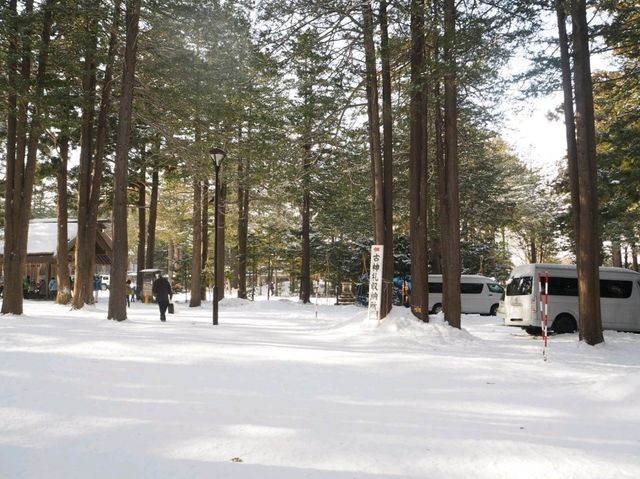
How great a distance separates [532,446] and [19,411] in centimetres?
460

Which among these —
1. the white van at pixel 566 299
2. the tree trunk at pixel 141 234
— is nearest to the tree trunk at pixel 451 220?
the white van at pixel 566 299

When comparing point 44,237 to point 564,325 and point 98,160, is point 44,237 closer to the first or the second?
point 98,160

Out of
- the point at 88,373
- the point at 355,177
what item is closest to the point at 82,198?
the point at 355,177

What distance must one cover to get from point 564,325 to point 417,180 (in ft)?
20.1

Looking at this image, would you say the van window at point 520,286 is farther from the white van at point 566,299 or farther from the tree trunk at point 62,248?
the tree trunk at point 62,248

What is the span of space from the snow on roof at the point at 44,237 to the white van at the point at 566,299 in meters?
26.1

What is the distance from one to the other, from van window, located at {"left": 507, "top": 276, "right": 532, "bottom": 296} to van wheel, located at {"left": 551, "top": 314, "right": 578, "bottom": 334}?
1241 mm

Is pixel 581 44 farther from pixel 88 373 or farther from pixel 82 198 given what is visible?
pixel 82 198

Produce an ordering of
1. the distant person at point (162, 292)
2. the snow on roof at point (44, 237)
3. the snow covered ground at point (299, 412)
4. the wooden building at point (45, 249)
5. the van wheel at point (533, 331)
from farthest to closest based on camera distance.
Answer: the snow on roof at point (44, 237) → the wooden building at point (45, 249) → the distant person at point (162, 292) → the van wheel at point (533, 331) → the snow covered ground at point (299, 412)

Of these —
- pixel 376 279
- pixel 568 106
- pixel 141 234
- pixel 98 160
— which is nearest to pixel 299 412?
pixel 376 279

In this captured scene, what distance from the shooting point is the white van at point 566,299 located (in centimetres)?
1498

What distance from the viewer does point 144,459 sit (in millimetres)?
3750

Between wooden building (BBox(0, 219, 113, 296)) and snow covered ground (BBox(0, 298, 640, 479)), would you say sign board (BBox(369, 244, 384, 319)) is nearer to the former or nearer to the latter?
snow covered ground (BBox(0, 298, 640, 479))

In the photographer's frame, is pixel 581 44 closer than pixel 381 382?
No
